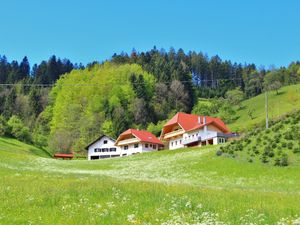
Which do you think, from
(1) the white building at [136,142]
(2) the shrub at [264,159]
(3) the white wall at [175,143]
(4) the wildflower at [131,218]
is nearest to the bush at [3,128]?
(1) the white building at [136,142]

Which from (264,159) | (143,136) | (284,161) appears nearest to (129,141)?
(143,136)

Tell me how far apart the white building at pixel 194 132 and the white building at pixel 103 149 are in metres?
14.8

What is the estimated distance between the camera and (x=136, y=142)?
411ft

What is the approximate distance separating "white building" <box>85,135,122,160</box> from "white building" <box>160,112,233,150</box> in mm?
14751

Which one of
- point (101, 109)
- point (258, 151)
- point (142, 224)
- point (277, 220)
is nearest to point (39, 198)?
point (142, 224)

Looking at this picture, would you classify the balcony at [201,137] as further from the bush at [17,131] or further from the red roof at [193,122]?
the bush at [17,131]

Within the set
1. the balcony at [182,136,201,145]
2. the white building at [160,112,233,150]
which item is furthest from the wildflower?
the balcony at [182,136,201,145]

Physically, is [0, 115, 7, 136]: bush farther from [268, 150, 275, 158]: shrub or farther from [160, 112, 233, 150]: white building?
[268, 150, 275, 158]: shrub

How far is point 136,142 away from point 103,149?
13950 mm

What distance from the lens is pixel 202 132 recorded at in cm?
11325

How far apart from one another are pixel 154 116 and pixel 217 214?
170376 millimetres

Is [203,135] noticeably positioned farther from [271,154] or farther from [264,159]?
[264,159]

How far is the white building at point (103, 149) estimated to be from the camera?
134 meters

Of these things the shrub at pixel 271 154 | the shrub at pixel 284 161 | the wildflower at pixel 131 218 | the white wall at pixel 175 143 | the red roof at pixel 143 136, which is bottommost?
the wildflower at pixel 131 218
